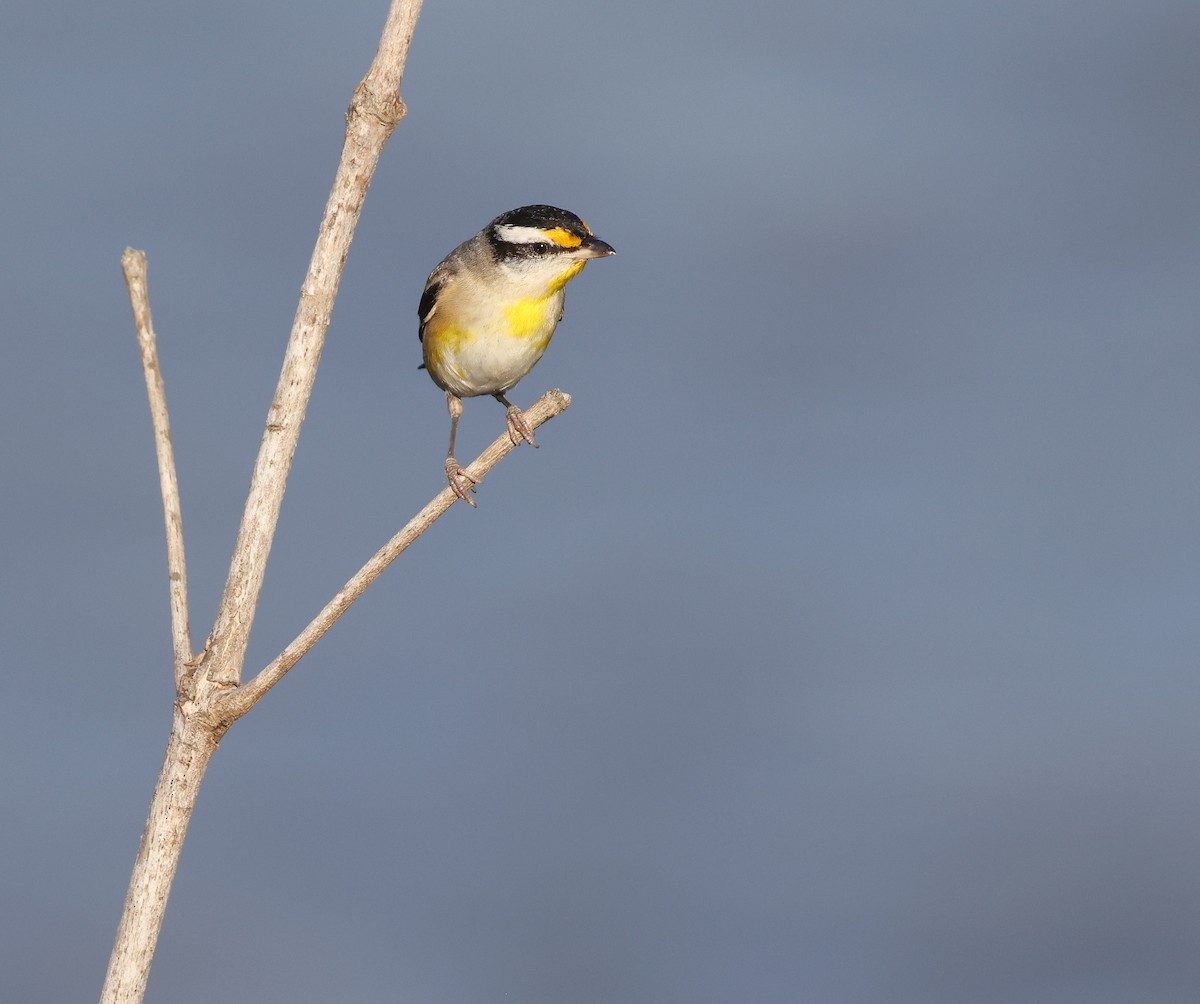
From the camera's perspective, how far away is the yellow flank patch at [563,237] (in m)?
4.11

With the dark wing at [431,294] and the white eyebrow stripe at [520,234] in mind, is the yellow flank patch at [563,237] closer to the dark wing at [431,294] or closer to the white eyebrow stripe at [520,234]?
the white eyebrow stripe at [520,234]

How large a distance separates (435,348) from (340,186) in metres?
2.02

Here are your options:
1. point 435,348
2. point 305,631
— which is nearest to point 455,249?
point 435,348

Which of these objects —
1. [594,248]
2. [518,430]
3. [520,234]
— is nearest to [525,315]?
[520,234]

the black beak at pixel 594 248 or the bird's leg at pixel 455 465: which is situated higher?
the black beak at pixel 594 248

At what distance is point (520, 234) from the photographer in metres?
4.24

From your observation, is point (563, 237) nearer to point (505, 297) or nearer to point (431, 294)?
point (505, 297)

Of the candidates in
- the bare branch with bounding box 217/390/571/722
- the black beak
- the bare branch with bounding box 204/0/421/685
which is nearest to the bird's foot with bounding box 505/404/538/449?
the black beak

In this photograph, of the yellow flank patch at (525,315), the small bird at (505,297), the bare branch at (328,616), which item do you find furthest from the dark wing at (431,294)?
the bare branch at (328,616)

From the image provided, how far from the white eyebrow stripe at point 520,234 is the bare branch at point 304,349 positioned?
1616 millimetres

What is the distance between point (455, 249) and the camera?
15.5 ft

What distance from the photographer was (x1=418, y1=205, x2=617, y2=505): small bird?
13.6 feet

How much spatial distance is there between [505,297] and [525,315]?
0.09 meters

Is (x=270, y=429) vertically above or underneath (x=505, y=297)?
underneath
